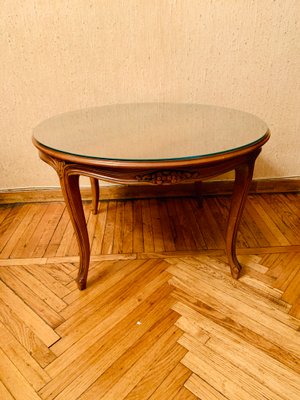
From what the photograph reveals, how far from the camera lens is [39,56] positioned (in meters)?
1.18

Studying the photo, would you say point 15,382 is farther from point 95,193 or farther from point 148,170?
point 95,193

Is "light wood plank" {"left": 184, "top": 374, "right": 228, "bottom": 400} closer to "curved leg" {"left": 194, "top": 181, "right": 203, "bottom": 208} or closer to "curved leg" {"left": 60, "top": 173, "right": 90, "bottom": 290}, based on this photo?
"curved leg" {"left": 60, "top": 173, "right": 90, "bottom": 290}

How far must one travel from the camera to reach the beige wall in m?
1.11

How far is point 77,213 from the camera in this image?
81cm

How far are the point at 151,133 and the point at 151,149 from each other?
4.9 inches

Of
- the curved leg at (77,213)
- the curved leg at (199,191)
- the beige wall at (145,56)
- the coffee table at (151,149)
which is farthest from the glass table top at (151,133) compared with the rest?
the curved leg at (199,191)

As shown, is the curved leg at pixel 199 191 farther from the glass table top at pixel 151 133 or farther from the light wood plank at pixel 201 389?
the light wood plank at pixel 201 389

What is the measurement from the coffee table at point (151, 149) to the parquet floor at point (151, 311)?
12 cm

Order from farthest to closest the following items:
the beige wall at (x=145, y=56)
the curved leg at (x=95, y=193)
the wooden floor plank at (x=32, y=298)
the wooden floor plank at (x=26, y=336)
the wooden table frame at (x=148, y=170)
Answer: the curved leg at (x=95, y=193) < the beige wall at (x=145, y=56) < the wooden floor plank at (x=32, y=298) < the wooden floor plank at (x=26, y=336) < the wooden table frame at (x=148, y=170)

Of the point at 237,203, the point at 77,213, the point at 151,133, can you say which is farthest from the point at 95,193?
the point at 237,203

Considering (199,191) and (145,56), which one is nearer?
(145,56)

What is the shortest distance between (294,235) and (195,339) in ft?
2.33

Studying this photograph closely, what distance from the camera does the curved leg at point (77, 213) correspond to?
0.76 m

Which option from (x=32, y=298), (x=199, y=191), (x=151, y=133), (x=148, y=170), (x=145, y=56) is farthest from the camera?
(x=199, y=191)
